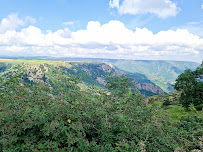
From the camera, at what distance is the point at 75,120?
17.7 ft

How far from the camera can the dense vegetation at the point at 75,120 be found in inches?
180

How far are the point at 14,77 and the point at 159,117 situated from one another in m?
7.97

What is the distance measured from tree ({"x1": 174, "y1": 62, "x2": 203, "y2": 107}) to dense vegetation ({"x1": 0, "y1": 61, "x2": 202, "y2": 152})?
25.2m

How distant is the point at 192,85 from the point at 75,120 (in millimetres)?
31355

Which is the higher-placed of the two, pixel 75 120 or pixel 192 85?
pixel 75 120

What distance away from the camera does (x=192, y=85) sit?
28984mm

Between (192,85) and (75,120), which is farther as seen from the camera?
(192,85)

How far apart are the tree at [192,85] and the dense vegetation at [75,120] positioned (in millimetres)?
25188

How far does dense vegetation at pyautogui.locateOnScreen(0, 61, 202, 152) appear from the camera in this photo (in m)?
4.58

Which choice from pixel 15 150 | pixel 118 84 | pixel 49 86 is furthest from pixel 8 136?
pixel 118 84

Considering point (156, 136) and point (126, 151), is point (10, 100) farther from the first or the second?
point (156, 136)

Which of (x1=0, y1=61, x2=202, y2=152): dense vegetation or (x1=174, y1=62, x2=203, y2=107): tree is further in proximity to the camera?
(x1=174, y1=62, x2=203, y2=107): tree

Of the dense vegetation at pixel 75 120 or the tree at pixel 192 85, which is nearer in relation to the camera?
the dense vegetation at pixel 75 120

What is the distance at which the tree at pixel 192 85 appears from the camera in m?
28.0
